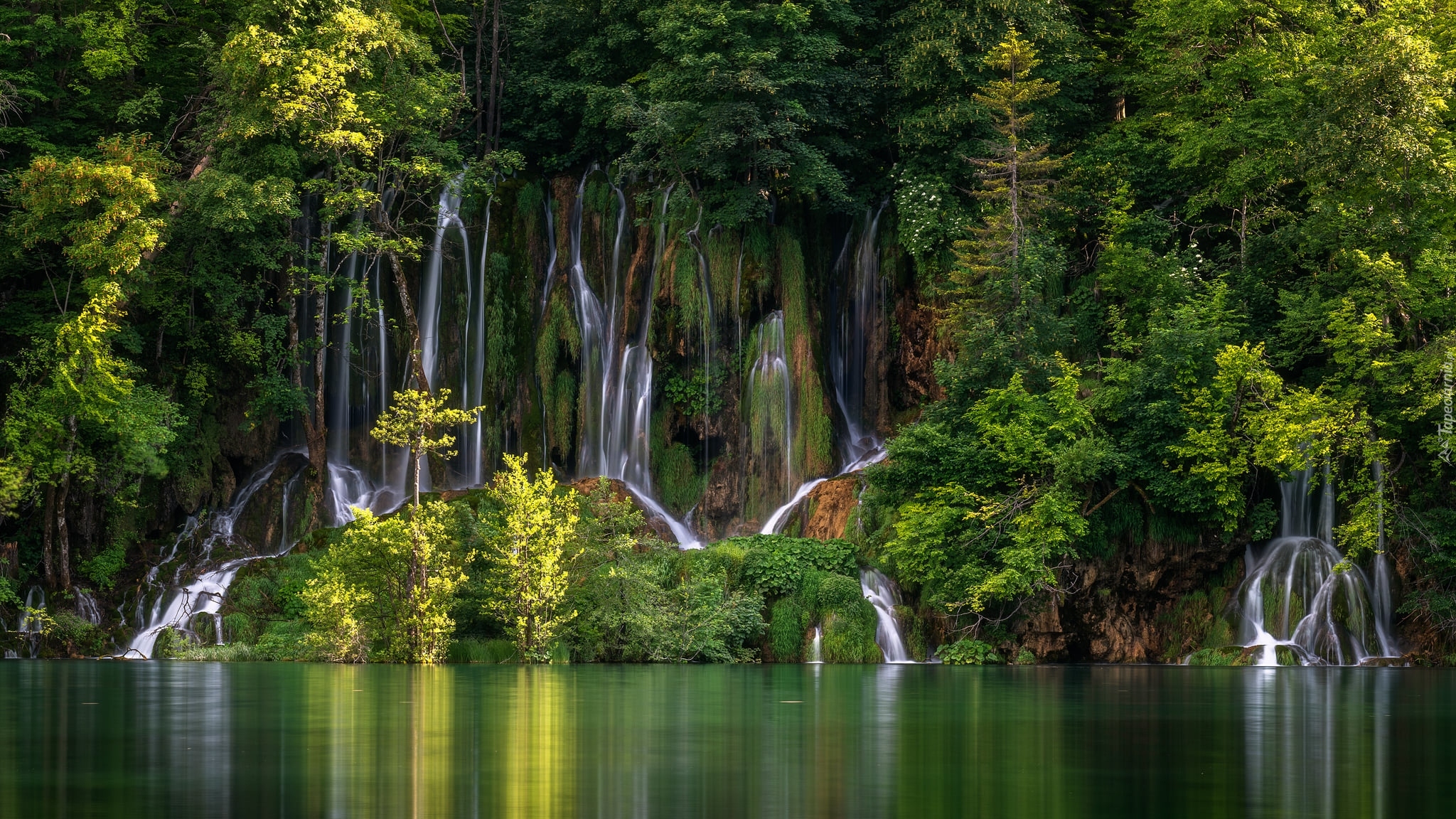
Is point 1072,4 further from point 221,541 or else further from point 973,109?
point 221,541

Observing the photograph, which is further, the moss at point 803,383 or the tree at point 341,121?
the moss at point 803,383

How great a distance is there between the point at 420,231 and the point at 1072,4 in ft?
63.6

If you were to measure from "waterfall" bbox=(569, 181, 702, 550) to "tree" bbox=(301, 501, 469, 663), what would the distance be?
1036 cm

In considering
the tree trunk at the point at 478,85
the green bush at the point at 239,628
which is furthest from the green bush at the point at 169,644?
the tree trunk at the point at 478,85

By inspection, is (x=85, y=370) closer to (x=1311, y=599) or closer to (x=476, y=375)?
(x=476, y=375)

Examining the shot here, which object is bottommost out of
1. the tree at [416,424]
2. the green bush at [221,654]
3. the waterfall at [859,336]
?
the green bush at [221,654]

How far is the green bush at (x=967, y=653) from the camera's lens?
101 feet

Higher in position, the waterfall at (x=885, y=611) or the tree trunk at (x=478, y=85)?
the tree trunk at (x=478, y=85)

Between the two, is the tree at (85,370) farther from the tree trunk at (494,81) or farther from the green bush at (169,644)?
the tree trunk at (494,81)

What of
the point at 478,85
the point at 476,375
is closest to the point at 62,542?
the point at 476,375

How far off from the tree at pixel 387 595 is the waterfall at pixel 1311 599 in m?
15.9

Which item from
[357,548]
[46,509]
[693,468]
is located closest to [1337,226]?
[693,468]

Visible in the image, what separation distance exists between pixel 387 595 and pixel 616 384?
1254 centimetres

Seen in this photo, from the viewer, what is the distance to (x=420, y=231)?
4338cm
